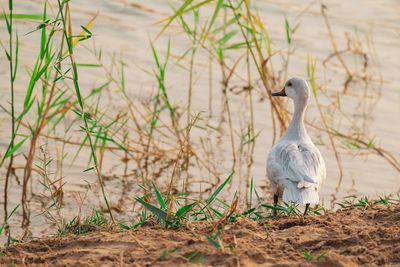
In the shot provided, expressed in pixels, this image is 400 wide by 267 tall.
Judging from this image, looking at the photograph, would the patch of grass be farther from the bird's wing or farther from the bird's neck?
Result: the bird's neck

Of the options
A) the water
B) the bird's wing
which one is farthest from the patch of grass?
the water

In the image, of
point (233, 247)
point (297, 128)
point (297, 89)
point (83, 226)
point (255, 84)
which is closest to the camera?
point (233, 247)

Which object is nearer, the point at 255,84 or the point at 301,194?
the point at 301,194

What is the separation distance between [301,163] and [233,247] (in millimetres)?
2184

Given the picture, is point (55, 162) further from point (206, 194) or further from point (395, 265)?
point (395, 265)

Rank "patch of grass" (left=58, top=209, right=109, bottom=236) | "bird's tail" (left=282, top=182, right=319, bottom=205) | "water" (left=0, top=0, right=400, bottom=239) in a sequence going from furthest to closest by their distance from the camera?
1. "water" (left=0, top=0, right=400, bottom=239)
2. "bird's tail" (left=282, top=182, right=319, bottom=205)
3. "patch of grass" (left=58, top=209, right=109, bottom=236)

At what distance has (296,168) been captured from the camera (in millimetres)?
6941

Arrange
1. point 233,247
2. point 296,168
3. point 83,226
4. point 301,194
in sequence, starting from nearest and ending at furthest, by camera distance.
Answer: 1. point 233,247
2. point 83,226
3. point 301,194
4. point 296,168

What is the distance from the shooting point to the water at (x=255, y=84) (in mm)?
9039

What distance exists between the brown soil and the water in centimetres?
253

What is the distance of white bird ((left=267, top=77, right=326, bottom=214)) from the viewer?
22.0 feet

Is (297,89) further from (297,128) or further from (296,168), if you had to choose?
(296,168)

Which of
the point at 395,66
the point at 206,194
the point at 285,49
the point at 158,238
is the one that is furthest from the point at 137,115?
the point at 158,238

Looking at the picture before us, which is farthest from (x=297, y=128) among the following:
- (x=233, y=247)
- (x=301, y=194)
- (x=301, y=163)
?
(x=233, y=247)
